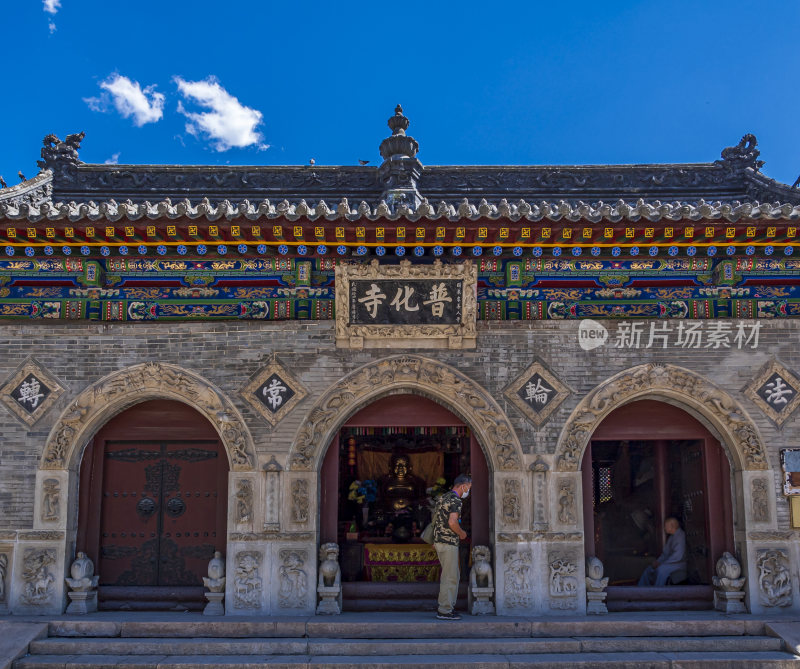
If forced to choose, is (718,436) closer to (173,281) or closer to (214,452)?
(214,452)

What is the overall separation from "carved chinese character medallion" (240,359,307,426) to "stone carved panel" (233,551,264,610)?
1.41m

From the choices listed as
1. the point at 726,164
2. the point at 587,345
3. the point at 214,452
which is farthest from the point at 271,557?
the point at 726,164

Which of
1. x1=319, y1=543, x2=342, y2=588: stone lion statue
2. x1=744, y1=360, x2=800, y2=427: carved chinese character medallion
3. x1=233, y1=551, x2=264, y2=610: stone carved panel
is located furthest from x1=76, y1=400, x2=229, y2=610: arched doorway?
x1=744, y1=360, x2=800, y2=427: carved chinese character medallion

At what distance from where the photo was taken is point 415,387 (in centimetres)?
788

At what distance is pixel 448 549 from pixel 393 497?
349 centimetres

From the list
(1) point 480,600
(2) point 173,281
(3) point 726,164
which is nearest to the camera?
(1) point 480,600

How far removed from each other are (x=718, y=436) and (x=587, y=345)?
1.73 m

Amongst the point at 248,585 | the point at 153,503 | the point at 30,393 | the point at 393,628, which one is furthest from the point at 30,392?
the point at 393,628

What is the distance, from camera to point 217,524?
8008 millimetres

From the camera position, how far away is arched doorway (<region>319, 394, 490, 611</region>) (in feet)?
25.8

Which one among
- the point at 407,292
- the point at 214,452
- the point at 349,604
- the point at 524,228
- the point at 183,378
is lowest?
the point at 349,604

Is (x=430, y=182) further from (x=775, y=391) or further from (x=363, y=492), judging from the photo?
(x=775, y=391)

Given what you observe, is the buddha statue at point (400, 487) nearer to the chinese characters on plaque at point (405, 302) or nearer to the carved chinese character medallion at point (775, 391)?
the chinese characters on plaque at point (405, 302)

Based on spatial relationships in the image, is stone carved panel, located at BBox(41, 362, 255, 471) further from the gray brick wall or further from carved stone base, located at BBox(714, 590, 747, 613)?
carved stone base, located at BBox(714, 590, 747, 613)
